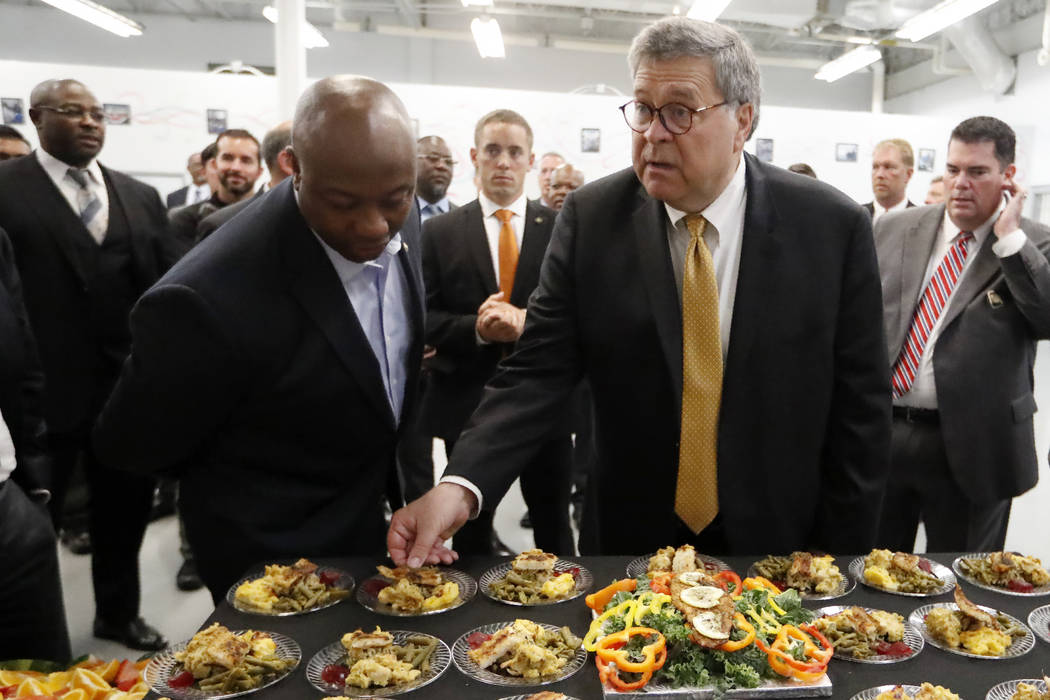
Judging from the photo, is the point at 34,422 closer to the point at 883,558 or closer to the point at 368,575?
the point at 368,575

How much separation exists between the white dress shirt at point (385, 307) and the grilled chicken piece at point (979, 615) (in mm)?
1092

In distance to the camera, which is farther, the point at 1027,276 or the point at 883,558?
the point at 1027,276

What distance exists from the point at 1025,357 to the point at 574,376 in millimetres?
1759

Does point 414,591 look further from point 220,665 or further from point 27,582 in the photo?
point 27,582

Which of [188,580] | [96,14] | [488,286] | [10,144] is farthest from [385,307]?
[96,14]

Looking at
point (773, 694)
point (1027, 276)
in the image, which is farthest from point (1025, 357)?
point (773, 694)

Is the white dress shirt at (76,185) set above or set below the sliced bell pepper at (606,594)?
above

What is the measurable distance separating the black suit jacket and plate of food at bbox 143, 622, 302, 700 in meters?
1.98

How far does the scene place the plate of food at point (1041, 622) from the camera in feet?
4.23

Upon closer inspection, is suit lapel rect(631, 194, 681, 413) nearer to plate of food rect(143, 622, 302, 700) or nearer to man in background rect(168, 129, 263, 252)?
plate of food rect(143, 622, 302, 700)

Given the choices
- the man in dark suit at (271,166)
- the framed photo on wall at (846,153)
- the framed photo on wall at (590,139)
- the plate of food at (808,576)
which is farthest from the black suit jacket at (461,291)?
the framed photo on wall at (846,153)

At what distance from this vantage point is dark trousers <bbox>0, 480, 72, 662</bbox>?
5.86ft

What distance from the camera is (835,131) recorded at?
849 centimetres

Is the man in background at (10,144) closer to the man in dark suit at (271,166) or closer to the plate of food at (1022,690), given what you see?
the man in dark suit at (271,166)
